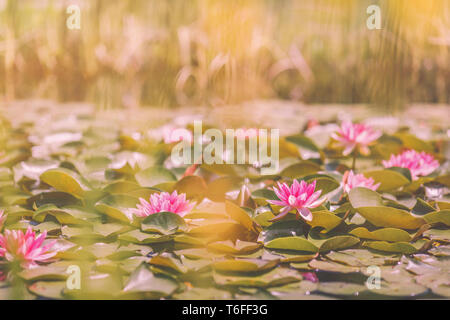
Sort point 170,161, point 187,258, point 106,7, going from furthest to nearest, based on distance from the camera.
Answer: point 106,7 < point 170,161 < point 187,258

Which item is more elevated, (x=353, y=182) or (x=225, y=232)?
(x=353, y=182)

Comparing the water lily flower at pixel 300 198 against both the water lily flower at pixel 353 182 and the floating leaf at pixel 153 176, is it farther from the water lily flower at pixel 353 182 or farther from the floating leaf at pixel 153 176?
the floating leaf at pixel 153 176

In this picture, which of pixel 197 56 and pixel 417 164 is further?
pixel 197 56

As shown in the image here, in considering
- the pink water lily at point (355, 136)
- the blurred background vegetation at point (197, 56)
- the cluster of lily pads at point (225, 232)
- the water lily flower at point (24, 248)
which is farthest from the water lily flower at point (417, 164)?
the blurred background vegetation at point (197, 56)

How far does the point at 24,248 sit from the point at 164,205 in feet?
1.23

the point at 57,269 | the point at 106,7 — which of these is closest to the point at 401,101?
the point at 106,7

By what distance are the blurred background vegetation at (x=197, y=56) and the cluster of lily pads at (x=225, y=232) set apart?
2.18 meters

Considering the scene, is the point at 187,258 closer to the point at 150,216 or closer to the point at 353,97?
the point at 150,216

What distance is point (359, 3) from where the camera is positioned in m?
4.69

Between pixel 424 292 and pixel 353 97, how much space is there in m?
3.76

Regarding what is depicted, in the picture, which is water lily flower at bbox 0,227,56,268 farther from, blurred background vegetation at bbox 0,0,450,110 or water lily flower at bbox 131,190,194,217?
blurred background vegetation at bbox 0,0,450,110

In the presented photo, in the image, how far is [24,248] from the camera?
119 centimetres

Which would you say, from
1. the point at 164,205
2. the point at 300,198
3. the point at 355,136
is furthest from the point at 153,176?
the point at 355,136

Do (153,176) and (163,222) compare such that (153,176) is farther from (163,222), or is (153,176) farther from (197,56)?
(197,56)
